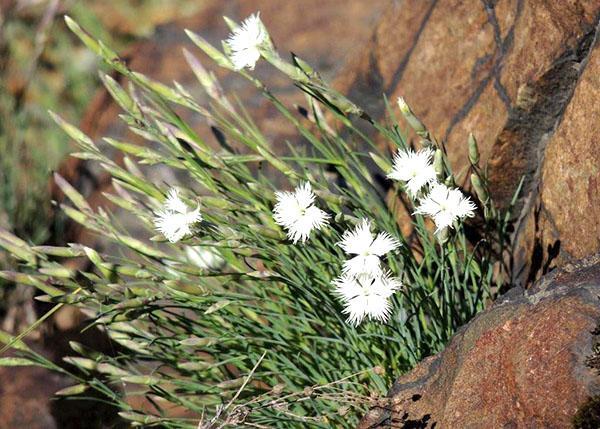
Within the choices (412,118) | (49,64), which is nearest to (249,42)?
(412,118)

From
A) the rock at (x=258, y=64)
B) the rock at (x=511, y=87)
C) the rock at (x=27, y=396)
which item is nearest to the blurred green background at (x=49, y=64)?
the rock at (x=258, y=64)

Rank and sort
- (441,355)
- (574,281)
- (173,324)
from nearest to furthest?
(574,281), (441,355), (173,324)

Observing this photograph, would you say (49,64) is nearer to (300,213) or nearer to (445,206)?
(300,213)

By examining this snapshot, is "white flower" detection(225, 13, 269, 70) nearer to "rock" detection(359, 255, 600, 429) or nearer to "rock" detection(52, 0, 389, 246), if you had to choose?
"rock" detection(359, 255, 600, 429)

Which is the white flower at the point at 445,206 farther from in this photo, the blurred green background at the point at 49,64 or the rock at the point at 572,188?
the blurred green background at the point at 49,64

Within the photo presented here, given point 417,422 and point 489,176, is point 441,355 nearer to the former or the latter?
point 417,422

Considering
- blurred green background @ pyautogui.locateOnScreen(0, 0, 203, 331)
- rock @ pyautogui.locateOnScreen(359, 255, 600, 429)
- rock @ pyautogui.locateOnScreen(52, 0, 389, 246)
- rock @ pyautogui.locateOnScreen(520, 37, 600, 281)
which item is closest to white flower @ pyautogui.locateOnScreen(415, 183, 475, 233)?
rock @ pyautogui.locateOnScreen(359, 255, 600, 429)

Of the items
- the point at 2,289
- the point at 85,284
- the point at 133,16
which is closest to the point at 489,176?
the point at 85,284
